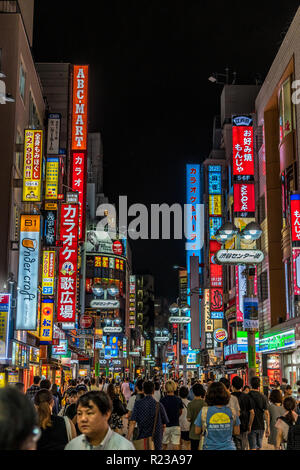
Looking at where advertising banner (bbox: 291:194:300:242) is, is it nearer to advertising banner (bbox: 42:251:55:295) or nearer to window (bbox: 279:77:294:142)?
window (bbox: 279:77:294:142)

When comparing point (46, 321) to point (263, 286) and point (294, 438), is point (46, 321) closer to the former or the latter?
point (263, 286)

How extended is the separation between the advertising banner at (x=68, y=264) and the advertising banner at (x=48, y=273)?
1.87 feet

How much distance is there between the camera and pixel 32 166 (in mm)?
28344

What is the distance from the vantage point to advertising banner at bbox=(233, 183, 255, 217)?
37.2m

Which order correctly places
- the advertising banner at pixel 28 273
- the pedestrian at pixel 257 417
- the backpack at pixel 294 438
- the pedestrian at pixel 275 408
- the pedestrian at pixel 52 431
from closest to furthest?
the pedestrian at pixel 52 431, the backpack at pixel 294 438, the pedestrian at pixel 275 408, the pedestrian at pixel 257 417, the advertising banner at pixel 28 273

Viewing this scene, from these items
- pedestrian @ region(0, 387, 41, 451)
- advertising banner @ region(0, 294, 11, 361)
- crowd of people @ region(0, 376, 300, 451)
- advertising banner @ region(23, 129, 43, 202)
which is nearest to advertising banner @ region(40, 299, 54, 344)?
advertising banner @ region(23, 129, 43, 202)

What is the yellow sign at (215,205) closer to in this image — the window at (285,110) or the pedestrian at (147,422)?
the window at (285,110)

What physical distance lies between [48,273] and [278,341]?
42.9ft

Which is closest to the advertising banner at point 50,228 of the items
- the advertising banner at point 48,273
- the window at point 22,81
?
the advertising banner at point 48,273

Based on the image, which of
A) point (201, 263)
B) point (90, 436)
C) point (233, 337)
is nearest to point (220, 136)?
point (201, 263)

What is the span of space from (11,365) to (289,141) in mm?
17646

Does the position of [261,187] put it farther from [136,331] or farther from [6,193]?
[136,331]

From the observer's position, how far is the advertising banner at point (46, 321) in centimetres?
3484

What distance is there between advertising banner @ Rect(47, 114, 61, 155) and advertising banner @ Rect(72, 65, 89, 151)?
170cm
